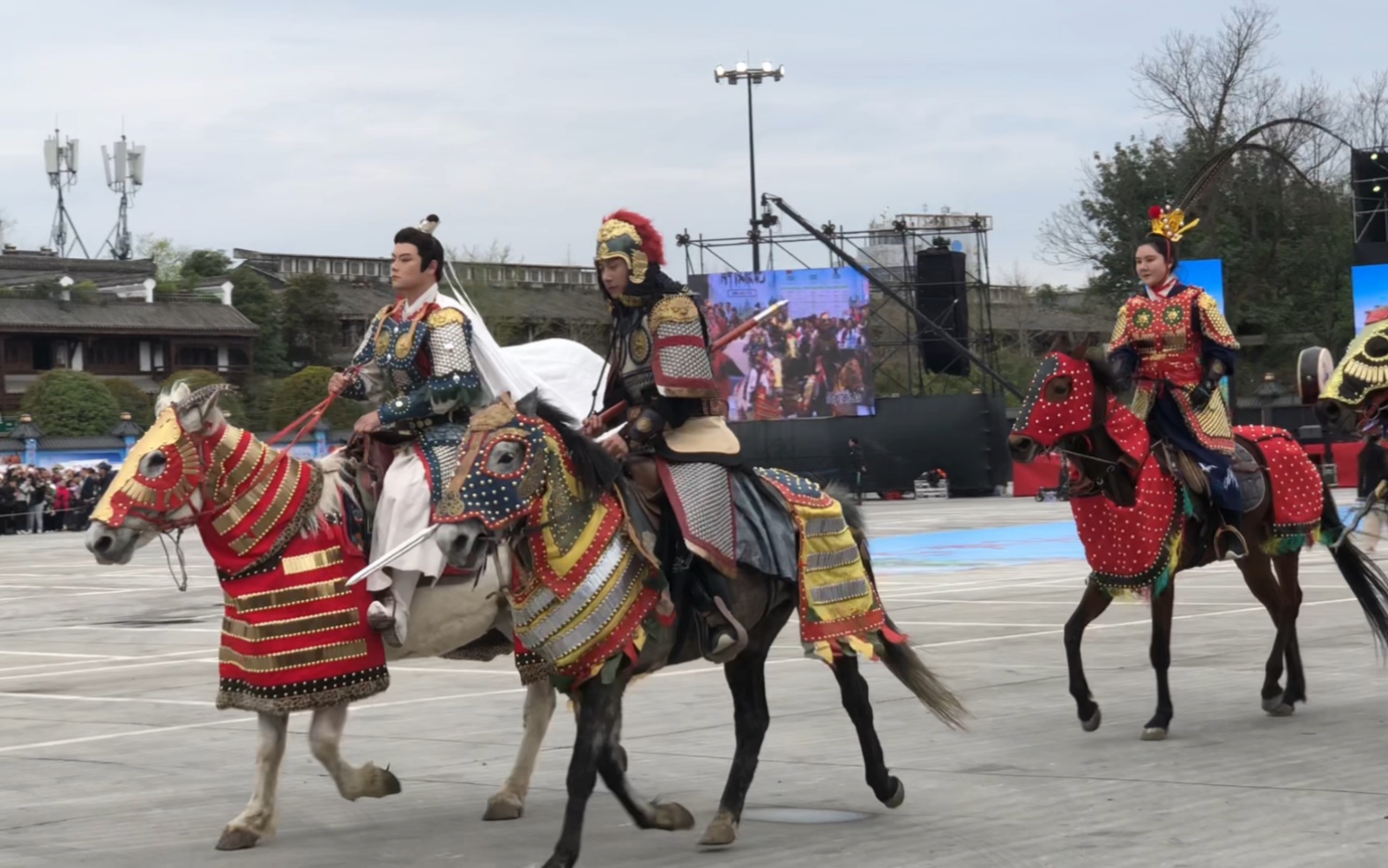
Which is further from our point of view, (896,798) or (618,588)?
(896,798)

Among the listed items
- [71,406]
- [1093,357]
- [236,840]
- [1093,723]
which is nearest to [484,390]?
[236,840]

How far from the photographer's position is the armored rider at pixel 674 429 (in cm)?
753

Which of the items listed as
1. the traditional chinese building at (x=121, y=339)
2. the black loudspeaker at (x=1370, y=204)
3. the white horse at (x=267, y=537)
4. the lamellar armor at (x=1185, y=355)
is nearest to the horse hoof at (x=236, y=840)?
the white horse at (x=267, y=537)

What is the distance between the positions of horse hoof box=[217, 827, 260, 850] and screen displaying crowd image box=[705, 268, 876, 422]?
123 feet

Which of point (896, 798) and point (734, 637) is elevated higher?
point (734, 637)

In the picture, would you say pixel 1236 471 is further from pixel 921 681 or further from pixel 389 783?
pixel 389 783

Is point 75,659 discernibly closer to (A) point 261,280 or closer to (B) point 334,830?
(B) point 334,830

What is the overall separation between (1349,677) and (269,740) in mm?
7340

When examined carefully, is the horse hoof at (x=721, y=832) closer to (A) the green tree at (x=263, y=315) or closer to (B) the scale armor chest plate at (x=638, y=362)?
(B) the scale armor chest plate at (x=638, y=362)

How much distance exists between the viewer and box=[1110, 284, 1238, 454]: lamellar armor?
10.6m

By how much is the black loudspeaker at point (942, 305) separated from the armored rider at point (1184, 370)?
34.9 meters

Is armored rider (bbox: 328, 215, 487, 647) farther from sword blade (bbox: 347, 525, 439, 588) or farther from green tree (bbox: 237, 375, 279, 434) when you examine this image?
green tree (bbox: 237, 375, 279, 434)

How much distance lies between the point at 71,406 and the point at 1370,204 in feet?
117

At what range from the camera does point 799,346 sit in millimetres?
46000
